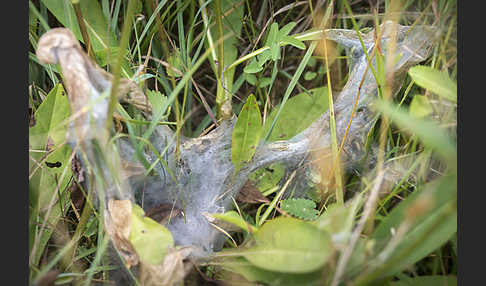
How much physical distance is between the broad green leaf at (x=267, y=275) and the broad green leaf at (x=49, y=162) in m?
0.74

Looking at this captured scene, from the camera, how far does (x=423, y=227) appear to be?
43.8 inches

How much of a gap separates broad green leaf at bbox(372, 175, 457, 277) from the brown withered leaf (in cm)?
64

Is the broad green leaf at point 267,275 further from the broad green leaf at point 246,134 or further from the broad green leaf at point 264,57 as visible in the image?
the broad green leaf at point 264,57

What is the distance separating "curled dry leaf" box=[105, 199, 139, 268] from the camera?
1.25 metres

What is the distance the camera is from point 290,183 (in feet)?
5.98

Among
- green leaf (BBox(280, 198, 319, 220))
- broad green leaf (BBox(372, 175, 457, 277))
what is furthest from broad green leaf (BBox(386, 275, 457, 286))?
green leaf (BBox(280, 198, 319, 220))

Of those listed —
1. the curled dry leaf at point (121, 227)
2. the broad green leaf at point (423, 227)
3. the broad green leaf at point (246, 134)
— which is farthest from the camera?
the broad green leaf at point (246, 134)

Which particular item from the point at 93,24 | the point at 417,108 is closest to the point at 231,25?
the point at 93,24

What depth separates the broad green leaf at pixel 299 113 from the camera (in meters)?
1.97

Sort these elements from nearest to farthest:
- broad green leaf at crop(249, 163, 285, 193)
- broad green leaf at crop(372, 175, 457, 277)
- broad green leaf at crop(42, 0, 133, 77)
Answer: broad green leaf at crop(372, 175, 457, 277) < broad green leaf at crop(42, 0, 133, 77) < broad green leaf at crop(249, 163, 285, 193)

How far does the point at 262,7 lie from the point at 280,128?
0.68m

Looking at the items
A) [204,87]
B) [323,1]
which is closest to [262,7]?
[323,1]

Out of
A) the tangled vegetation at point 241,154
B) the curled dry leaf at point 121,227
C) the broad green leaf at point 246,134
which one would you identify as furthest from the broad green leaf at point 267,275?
the broad green leaf at point 246,134

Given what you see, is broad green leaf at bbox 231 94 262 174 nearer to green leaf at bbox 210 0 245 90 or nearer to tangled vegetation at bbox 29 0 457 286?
tangled vegetation at bbox 29 0 457 286
